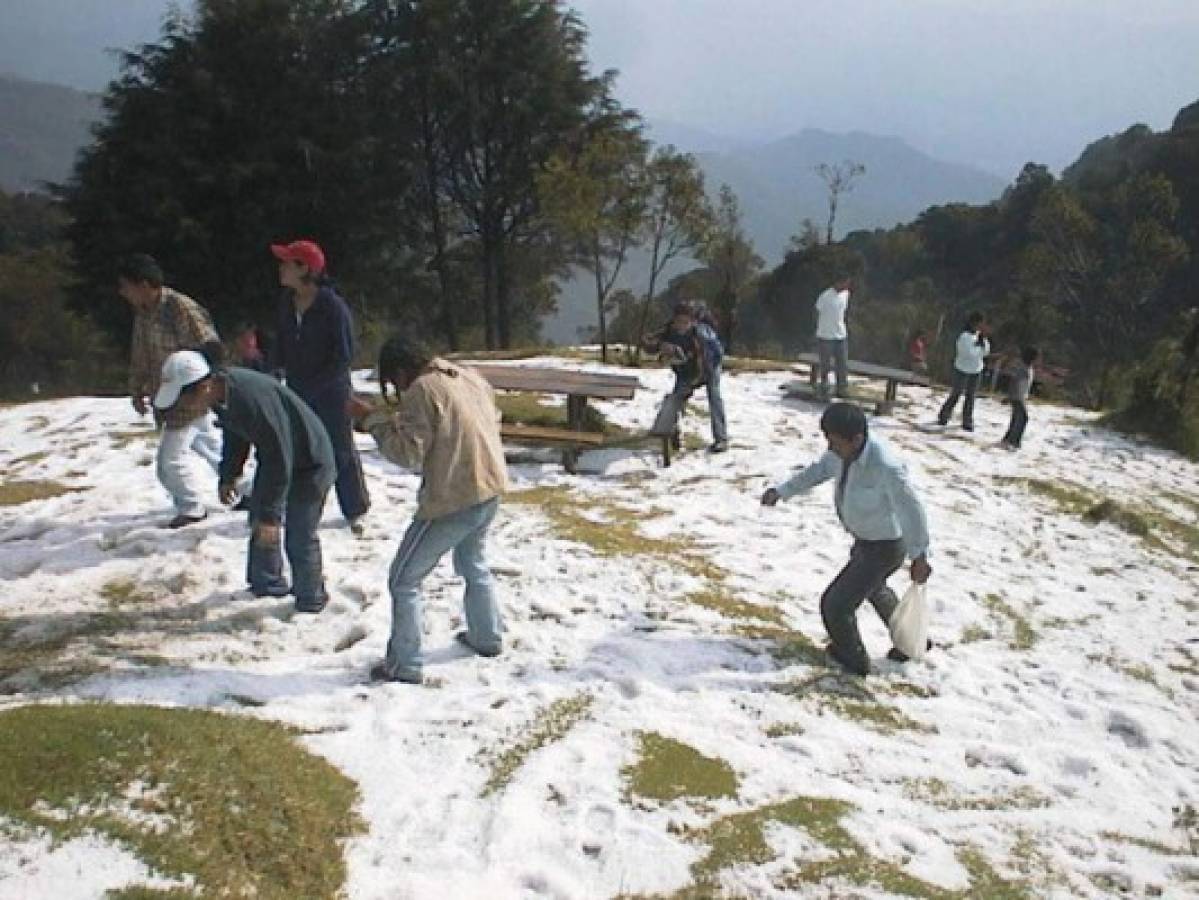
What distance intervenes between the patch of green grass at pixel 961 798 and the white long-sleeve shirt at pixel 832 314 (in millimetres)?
11309

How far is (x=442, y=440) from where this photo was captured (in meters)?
5.16

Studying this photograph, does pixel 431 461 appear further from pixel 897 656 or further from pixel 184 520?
pixel 897 656

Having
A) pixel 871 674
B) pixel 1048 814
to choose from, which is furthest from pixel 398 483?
pixel 1048 814

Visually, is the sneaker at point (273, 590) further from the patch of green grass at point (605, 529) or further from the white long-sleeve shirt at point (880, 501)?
the white long-sleeve shirt at point (880, 501)

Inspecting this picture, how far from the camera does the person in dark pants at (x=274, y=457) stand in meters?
5.70

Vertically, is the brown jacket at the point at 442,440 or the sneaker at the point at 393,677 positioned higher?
the brown jacket at the point at 442,440

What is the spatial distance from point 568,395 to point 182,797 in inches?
330

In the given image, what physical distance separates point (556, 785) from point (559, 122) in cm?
3079

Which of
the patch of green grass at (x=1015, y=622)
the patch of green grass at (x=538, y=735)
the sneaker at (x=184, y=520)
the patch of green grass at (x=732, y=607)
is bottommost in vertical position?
the patch of green grass at (x=1015, y=622)

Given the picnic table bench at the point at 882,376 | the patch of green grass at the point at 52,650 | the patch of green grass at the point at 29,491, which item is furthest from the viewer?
the picnic table bench at the point at 882,376

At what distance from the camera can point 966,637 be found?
7.57 m

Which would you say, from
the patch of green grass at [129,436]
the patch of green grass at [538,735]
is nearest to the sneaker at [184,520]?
the patch of green grass at [129,436]

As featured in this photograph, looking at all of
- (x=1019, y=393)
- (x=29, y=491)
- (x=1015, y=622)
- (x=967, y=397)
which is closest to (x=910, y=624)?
(x=1015, y=622)

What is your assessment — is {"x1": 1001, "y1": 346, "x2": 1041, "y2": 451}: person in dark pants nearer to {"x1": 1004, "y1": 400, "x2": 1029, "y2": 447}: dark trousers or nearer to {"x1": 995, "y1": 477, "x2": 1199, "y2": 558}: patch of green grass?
{"x1": 1004, "y1": 400, "x2": 1029, "y2": 447}: dark trousers
